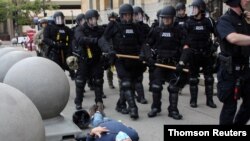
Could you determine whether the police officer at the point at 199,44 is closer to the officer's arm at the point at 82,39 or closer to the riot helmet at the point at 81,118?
the officer's arm at the point at 82,39

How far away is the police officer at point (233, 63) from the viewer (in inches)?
183

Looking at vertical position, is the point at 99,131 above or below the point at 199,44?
below

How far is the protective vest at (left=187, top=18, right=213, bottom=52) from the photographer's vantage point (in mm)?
7730

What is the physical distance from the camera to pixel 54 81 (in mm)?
6352

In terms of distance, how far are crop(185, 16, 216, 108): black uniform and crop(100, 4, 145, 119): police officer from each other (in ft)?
3.43

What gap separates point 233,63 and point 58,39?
6.36 meters

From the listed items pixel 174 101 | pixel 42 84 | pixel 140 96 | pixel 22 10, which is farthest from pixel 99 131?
pixel 22 10

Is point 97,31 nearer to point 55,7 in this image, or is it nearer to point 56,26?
point 56,26

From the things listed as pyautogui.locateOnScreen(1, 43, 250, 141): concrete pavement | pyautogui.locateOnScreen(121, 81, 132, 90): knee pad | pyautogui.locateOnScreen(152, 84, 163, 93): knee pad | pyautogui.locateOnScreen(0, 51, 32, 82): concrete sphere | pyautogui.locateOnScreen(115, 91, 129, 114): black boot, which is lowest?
pyautogui.locateOnScreen(1, 43, 250, 141): concrete pavement

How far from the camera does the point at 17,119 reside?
3766mm

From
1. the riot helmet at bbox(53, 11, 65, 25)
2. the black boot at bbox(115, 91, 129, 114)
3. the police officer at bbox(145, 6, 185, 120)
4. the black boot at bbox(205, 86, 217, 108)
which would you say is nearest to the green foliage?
the riot helmet at bbox(53, 11, 65, 25)

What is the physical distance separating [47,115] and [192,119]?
2.55 meters

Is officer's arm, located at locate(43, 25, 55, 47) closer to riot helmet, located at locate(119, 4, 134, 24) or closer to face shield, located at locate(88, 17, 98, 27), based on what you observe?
face shield, located at locate(88, 17, 98, 27)

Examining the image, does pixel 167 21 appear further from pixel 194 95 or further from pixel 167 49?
pixel 194 95
